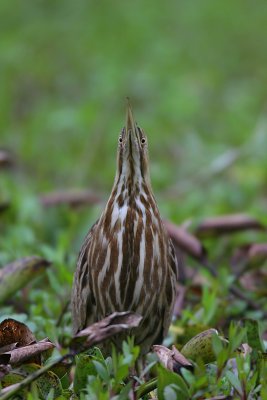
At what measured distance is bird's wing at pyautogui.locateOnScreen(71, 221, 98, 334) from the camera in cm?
403

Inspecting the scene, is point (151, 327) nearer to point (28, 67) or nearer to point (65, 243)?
point (65, 243)

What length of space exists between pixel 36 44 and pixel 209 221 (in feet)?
19.1

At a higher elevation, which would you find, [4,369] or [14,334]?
[14,334]

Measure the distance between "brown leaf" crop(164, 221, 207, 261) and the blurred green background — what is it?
109cm

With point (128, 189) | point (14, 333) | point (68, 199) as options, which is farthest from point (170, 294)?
point (68, 199)

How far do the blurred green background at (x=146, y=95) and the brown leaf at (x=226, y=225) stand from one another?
2.63ft

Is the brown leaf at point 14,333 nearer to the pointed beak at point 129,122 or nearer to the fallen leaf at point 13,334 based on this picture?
the fallen leaf at point 13,334

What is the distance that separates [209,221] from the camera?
5.38 meters

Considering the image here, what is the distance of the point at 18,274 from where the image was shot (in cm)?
443

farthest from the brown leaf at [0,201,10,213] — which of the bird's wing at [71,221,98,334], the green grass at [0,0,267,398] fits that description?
the bird's wing at [71,221,98,334]

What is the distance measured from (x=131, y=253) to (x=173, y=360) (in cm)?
69

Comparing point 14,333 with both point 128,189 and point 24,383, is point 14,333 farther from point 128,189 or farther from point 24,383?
point 128,189

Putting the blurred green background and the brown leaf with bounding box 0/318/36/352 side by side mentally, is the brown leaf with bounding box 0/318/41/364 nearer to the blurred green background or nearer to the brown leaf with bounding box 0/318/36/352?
the brown leaf with bounding box 0/318/36/352

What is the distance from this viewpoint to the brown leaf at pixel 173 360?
3256 millimetres
